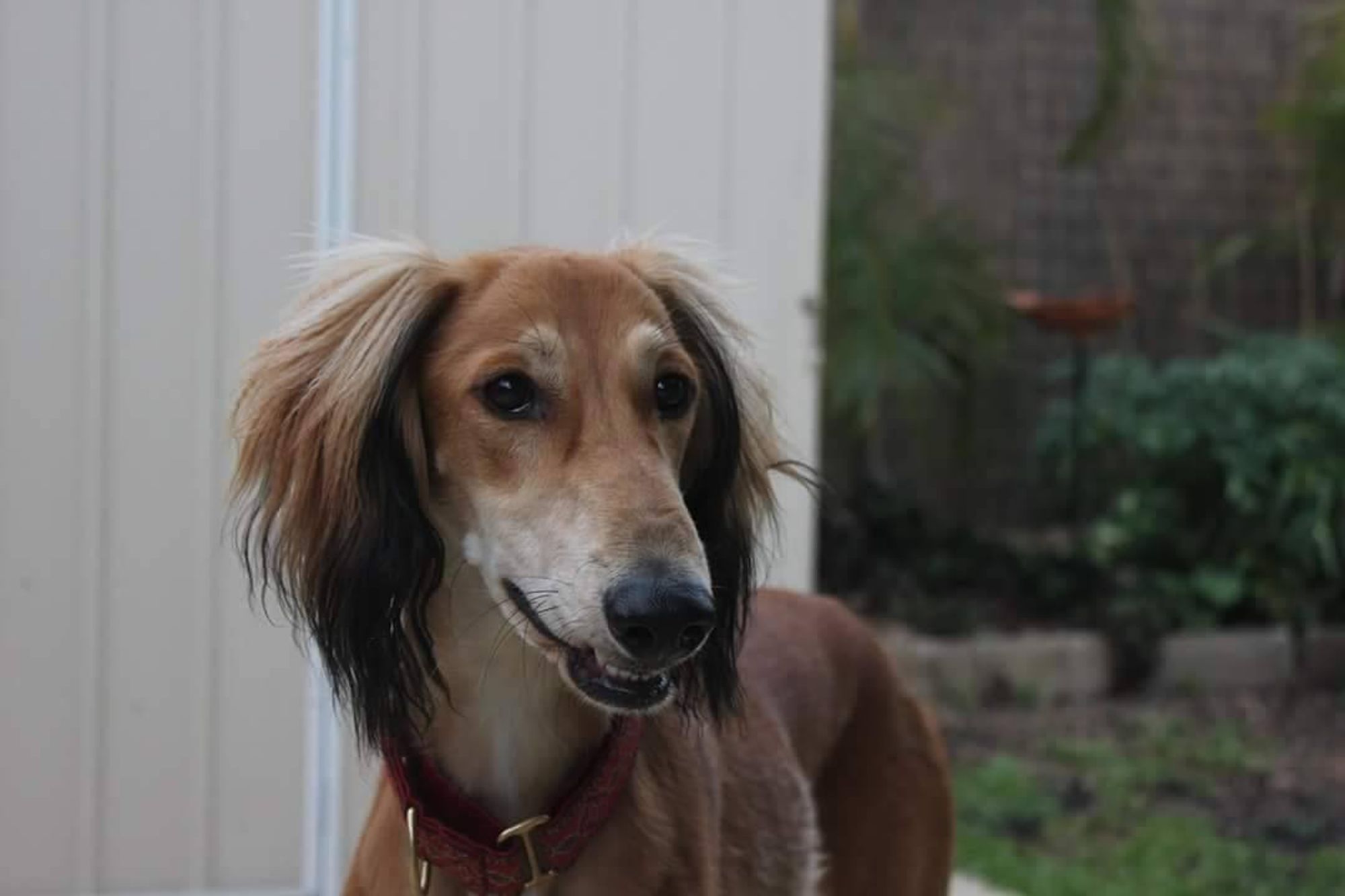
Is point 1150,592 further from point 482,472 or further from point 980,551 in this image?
point 482,472

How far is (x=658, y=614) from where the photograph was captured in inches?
67.3

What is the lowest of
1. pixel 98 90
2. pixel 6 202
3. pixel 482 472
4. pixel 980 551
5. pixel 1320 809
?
pixel 1320 809

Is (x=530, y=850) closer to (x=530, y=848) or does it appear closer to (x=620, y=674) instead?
(x=530, y=848)

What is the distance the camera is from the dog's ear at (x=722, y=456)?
227cm

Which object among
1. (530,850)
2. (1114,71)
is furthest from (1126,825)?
(530,850)

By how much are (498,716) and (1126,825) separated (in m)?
3.36

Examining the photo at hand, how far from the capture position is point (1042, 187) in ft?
26.3

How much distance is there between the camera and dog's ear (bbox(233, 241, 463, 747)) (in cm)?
201

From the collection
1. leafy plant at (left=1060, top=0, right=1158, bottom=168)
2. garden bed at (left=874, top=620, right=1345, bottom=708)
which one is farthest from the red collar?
leafy plant at (left=1060, top=0, right=1158, bottom=168)

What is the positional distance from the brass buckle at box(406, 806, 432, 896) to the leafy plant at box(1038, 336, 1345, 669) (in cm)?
501

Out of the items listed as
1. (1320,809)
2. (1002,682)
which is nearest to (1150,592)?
(1002,682)

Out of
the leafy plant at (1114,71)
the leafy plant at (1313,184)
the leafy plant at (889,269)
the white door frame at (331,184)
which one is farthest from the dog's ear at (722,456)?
the leafy plant at (1313,184)

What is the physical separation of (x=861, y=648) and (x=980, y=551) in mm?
4518

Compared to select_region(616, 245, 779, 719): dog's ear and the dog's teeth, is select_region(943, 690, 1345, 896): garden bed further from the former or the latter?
the dog's teeth
